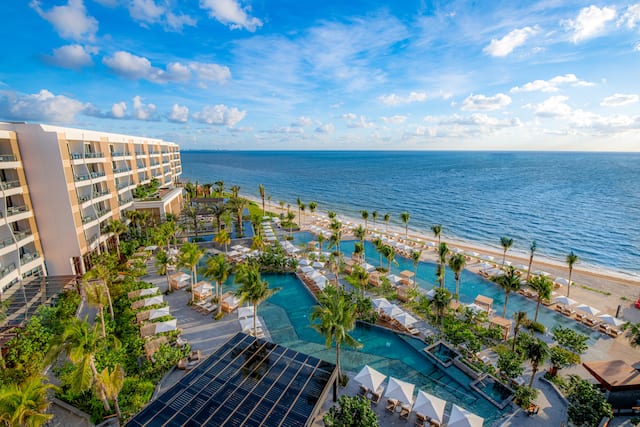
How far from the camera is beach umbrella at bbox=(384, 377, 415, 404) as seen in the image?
20.3 m

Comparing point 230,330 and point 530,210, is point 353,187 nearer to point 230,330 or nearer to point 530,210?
point 530,210

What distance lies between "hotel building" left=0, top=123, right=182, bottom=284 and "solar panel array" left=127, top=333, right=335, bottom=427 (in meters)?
24.3

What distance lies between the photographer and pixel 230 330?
101ft

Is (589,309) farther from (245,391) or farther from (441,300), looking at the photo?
(245,391)

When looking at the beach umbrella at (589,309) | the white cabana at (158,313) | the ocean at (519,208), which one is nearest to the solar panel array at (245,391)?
the white cabana at (158,313)

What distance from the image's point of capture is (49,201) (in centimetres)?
3422

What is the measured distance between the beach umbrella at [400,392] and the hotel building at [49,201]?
3657cm

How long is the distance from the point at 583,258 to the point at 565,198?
70517mm

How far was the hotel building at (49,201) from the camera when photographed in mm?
30875

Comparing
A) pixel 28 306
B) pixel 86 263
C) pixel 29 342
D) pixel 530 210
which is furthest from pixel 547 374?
pixel 530 210

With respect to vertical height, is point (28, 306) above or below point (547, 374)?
above

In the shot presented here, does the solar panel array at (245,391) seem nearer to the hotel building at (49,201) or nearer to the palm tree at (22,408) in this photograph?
the palm tree at (22,408)

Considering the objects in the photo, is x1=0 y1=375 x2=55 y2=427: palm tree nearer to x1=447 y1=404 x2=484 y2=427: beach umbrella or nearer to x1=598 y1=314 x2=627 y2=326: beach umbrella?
x1=447 y1=404 x2=484 y2=427: beach umbrella

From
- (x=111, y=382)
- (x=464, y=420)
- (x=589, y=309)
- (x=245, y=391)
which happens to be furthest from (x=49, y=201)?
(x=589, y=309)
